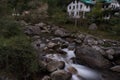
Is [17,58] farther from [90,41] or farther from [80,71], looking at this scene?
[90,41]

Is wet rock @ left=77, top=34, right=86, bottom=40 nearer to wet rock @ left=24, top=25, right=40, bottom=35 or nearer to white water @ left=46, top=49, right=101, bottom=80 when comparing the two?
wet rock @ left=24, top=25, right=40, bottom=35

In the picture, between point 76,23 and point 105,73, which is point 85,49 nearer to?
point 105,73

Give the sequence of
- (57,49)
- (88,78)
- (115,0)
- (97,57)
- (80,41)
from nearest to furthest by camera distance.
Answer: (88,78), (97,57), (57,49), (80,41), (115,0)

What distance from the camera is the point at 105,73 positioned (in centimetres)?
1452

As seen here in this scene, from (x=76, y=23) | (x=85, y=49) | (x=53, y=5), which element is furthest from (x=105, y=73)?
(x=53, y=5)

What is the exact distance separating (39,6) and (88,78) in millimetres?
29752

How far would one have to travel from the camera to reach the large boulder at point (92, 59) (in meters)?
15.4

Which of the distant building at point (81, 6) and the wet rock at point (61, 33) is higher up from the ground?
the distant building at point (81, 6)

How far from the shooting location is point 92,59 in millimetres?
15625

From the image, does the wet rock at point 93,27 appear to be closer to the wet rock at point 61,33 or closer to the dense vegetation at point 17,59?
the wet rock at point 61,33

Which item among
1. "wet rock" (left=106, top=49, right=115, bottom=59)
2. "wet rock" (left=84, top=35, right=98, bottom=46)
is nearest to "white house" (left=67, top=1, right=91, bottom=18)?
"wet rock" (left=84, top=35, right=98, bottom=46)

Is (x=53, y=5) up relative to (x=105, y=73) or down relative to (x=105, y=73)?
up

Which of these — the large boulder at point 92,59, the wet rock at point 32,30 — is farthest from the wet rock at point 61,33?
the large boulder at point 92,59

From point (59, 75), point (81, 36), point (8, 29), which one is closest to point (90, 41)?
point (81, 36)
